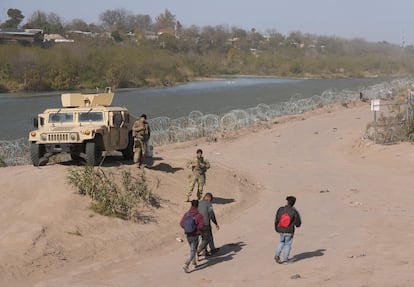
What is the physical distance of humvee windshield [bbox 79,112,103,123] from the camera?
675 inches

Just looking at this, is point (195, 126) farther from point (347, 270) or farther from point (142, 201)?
point (347, 270)

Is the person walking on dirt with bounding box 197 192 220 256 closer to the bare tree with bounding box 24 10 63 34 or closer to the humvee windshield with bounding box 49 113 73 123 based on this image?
the humvee windshield with bounding box 49 113 73 123

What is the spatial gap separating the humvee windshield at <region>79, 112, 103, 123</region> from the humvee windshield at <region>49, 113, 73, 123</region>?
0.86 feet

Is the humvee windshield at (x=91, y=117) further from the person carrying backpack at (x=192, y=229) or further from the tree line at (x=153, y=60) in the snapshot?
the tree line at (x=153, y=60)

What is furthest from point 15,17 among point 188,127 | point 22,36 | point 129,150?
point 129,150

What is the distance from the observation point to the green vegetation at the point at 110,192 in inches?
534

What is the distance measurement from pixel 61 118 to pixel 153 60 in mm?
85364

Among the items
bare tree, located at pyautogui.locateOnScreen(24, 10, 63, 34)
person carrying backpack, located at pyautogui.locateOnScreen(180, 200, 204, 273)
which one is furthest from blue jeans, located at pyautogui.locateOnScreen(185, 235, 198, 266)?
bare tree, located at pyautogui.locateOnScreen(24, 10, 63, 34)

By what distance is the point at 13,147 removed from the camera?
22641 millimetres

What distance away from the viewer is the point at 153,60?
334ft

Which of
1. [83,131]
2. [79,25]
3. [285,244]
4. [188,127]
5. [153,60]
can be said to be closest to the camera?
[285,244]

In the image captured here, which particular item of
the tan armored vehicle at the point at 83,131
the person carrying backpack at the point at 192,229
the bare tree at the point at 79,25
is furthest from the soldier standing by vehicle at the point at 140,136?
the bare tree at the point at 79,25

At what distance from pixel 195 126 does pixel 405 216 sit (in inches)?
668

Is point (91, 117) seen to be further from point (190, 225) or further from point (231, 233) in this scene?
point (190, 225)
